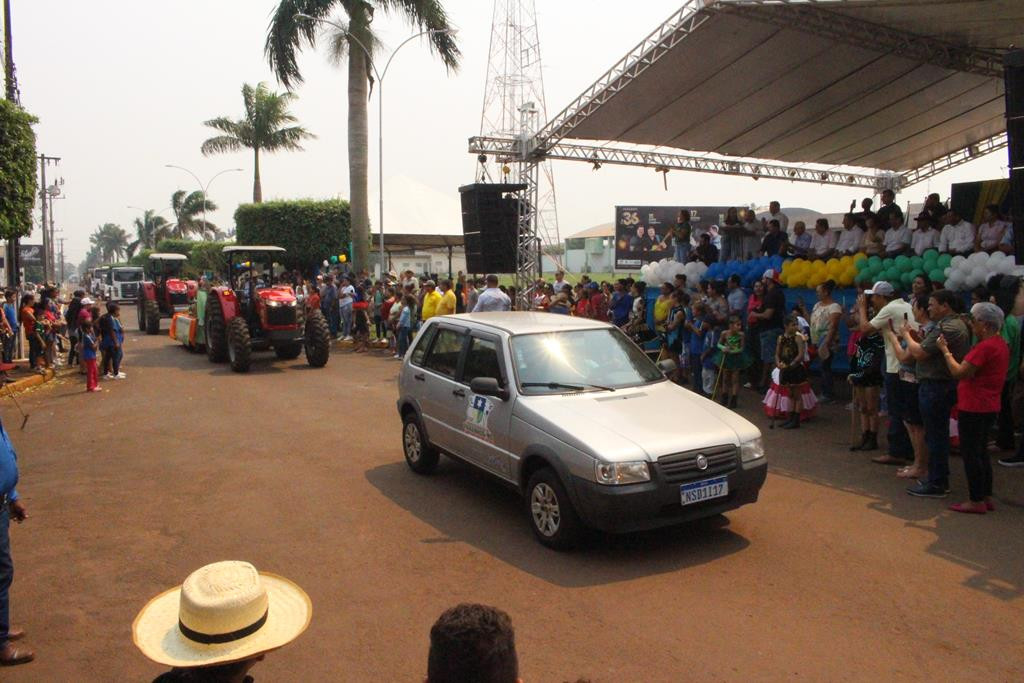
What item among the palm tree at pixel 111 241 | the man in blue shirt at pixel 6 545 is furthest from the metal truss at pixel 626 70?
the palm tree at pixel 111 241

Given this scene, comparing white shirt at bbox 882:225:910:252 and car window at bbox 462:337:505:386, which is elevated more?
white shirt at bbox 882:225:910:252

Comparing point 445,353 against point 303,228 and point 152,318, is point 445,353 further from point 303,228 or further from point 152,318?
Answer: point 303,228

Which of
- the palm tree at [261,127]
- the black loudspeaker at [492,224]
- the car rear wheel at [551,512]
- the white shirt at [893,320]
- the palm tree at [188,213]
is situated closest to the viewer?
the car rear wheel at [551,512]

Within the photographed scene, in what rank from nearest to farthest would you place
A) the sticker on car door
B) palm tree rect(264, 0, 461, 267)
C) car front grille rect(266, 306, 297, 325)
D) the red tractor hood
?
the sticker on car door
car front grille rect(266, 306, 297, 325)
the red tractor hood
palm tree rect(264, 0, 461, 267)

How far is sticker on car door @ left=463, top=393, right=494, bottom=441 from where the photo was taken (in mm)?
6941

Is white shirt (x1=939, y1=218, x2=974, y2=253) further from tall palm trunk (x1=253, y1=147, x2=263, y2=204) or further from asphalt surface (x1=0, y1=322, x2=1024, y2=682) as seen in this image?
tall palm trunk (x1=253, y1=147, x2=263, y2=204)

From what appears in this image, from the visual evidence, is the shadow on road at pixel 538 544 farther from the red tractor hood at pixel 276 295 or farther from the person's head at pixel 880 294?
the red tractor hood at pixel 276 295

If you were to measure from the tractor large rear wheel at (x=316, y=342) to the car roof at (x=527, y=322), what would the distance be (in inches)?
368

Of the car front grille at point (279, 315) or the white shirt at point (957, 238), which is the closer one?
the white shirt at point (957, 238)

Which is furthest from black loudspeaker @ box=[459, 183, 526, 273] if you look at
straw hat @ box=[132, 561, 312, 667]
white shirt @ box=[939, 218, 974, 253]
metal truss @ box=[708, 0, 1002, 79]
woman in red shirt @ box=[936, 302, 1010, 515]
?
straw hat @ box=[132, 561, 312, 667]

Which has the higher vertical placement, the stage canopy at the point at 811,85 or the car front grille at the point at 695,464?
the stage canopy at the point at 811,85

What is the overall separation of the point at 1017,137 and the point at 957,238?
4.26m

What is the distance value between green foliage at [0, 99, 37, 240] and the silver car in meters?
10.4

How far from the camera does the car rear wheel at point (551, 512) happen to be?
233 inches
